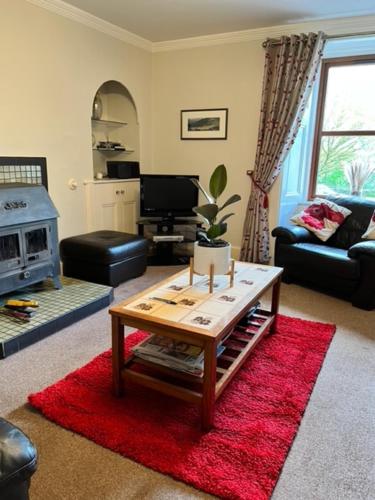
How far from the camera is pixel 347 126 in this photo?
4.28 m

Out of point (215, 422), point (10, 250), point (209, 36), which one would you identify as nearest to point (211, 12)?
point (209, 36)

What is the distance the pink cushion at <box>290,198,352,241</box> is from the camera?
12.3 feet

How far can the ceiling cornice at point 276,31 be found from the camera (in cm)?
359

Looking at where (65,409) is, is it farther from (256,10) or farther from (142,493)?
(256,10)

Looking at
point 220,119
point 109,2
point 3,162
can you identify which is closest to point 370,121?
point 220,119

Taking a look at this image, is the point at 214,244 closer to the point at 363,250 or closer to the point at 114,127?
the point at 363,250

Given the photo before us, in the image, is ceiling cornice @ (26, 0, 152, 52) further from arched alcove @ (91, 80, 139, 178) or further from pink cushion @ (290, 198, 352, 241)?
pink cushion @ (290, 198, 352, 241)

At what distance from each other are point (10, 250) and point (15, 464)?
1.95 metres

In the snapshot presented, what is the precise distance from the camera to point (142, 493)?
4.55 ft

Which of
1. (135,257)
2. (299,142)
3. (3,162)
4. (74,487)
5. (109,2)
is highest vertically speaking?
(109,2)

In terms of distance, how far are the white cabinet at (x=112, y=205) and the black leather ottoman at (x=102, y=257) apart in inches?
19.3

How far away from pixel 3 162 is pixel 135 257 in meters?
1.39

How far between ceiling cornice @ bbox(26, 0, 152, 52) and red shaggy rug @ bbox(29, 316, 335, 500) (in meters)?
3.00

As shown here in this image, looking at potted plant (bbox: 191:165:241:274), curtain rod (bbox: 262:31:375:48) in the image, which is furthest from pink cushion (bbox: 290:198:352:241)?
potted plant (bbox: 191:165:241:274)
